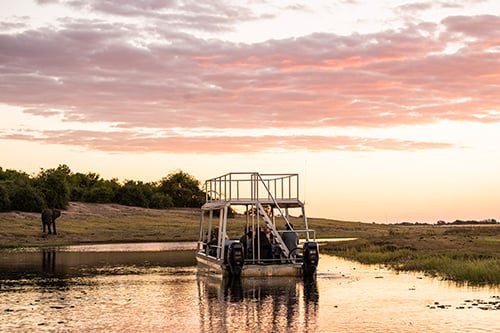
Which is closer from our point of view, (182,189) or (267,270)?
(267,270)

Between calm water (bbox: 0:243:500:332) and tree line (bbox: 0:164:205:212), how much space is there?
152ft

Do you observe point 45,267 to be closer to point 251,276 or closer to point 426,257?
point 251,276

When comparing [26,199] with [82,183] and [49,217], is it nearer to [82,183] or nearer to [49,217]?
[49,217]

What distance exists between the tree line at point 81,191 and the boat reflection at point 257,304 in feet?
173

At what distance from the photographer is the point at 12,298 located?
32.2 metres

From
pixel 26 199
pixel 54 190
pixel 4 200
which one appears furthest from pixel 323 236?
pixel 4 200

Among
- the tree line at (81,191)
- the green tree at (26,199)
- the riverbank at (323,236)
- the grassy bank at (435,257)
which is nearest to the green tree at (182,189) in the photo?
the tree line at (81,191)

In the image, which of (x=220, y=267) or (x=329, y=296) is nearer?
(x=329, y=296)

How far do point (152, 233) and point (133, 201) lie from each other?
32759mm

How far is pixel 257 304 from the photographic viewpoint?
29.6 meters

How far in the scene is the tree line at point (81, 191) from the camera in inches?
3620

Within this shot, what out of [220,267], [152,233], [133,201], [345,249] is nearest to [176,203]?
[133,201]

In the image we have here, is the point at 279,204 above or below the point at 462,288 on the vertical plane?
above

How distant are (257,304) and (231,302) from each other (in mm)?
1345
